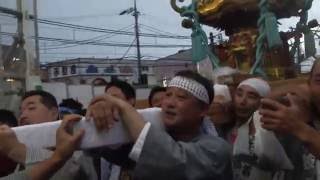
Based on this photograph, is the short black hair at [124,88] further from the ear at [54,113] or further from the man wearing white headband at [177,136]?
the man wearing white headband at [177,136]

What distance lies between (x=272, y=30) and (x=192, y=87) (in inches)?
123

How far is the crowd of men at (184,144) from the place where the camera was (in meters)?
1.58

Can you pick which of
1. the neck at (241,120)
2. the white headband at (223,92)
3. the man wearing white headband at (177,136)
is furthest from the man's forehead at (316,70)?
the white headband at (223,92)

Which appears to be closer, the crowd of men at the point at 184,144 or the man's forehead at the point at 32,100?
the crowd of men at the point at 184,144

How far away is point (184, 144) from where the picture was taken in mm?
1701

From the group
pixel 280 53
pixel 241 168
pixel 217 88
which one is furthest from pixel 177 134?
pixel 280 53

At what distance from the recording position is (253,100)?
269cm

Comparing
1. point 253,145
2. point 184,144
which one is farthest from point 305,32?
point 184,144

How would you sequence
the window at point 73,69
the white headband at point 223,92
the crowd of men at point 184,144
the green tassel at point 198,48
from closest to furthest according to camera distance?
the crowd of men at point 184,144 → the white headband at point 223,92 → the green tassel at point 198,48 → the window at point 73,69

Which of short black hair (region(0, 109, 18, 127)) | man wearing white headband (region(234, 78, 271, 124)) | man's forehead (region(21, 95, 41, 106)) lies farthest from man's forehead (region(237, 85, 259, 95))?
short black hair (region(0, 109, 18, 127))

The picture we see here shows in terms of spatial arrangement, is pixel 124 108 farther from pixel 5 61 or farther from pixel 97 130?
pixel 5 61

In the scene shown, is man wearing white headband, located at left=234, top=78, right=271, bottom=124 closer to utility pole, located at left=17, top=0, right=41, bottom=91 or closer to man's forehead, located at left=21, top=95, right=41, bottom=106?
man's forehead, located at left=21, top=95, right=41, bottom=106

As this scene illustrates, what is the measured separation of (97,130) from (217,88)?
1455 millimetres

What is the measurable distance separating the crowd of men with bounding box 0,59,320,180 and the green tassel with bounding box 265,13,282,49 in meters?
2.60
